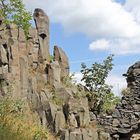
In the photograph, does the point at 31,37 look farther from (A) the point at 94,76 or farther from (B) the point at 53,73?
(A) the point at 94,76

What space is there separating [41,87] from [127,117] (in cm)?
498

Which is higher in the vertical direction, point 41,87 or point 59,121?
point 41,87

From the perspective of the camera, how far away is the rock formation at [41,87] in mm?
17266

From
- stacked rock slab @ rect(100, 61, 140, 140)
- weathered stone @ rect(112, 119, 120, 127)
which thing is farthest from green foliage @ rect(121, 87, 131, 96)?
weathered stone @ rect(112, 119, 120, 127)

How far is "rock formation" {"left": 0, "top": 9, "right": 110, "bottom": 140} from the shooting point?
17.3 metres

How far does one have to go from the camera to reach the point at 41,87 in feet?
61.9

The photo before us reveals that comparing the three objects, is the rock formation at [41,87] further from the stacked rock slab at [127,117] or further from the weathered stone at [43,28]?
the stacked rock slab at [127,117]

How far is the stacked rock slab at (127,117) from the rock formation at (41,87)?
1.14 m

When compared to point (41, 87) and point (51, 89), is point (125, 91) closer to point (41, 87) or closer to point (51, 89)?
point (51, 89)

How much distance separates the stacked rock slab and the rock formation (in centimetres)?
114

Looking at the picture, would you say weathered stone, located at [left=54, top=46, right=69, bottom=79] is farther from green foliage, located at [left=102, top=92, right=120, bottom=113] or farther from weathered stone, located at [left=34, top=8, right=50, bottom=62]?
green foliage, located at [left=102, top=92, right=120, bottom=113]

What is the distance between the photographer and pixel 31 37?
2038 cm

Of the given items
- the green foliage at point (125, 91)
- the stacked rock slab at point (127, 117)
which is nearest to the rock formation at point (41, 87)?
the stacked rock slab at point (127, 117)

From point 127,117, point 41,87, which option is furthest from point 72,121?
point 127,117
